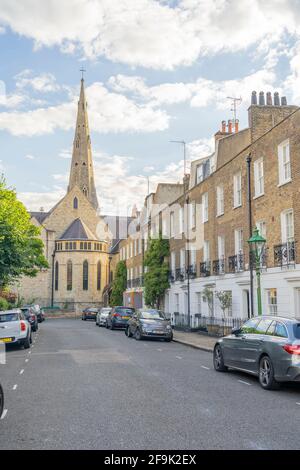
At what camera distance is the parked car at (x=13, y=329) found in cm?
1878

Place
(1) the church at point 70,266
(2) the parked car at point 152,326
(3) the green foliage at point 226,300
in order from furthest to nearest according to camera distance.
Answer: (1) the church at point 70,266, (3) the green foliage at point 226,300, (2) the parked car at point 152,326

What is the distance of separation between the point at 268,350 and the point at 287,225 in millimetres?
10413

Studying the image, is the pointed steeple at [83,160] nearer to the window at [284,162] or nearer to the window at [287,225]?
the window at [284,162]

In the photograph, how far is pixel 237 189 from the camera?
24859 mm

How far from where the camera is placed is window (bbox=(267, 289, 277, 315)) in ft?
67.8

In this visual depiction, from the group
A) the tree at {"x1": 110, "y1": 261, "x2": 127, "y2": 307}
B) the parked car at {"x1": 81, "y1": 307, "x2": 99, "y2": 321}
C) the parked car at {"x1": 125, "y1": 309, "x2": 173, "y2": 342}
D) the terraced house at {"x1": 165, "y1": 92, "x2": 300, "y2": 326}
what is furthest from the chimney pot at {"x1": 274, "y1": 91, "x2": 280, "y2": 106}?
the tree at {"x1": 110, "y1": 261, "x2": 127, "y2": 307}

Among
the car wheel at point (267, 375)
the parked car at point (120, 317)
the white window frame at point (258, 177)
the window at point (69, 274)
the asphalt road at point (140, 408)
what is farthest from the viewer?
the window at point (69, 274)

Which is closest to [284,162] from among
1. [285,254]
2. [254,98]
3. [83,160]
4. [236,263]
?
[285,254]

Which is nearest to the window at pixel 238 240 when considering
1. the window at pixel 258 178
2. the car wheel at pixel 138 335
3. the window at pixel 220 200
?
the window at pixel 220 200

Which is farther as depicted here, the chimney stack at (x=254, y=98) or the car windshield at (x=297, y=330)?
the chimney stack at (x=254, y=98)

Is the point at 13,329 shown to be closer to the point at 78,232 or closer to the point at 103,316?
the point at 103,316

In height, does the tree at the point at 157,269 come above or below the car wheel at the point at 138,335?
above

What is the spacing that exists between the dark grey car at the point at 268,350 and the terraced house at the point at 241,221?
7292 millimetres
